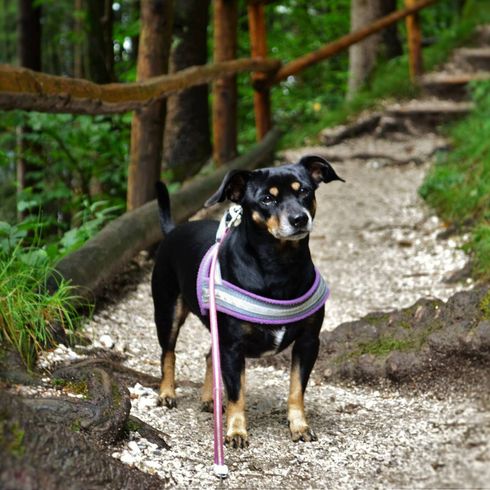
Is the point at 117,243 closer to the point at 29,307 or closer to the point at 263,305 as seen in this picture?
the point at 29,307

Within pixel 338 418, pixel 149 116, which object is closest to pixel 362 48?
pixel 149 116

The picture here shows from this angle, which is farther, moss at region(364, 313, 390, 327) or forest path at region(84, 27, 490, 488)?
moss at region(364, 313, 390, 327)

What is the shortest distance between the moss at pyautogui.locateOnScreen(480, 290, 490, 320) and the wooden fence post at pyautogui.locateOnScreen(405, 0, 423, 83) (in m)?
9.28

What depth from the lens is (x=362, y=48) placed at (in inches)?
566

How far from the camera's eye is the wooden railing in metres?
4.43

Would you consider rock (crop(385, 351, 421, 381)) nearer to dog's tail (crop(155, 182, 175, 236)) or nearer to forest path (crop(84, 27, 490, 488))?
forest path (crop(84, 27, 490, 488))

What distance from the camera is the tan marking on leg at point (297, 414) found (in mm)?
3596

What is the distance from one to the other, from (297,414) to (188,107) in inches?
283

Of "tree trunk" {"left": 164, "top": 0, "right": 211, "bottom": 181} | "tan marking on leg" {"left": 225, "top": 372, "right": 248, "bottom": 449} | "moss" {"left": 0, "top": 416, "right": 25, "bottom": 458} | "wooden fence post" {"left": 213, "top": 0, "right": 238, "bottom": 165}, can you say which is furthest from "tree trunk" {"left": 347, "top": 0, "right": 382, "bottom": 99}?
"moss" {"left": 0, "top": 416, "right": 25, "bottom": 458}

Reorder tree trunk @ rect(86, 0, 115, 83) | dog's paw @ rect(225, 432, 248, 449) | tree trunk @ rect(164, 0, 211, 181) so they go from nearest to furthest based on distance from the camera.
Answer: dog's paw @ rect(225, 432, 248, 449) → tree trunk @ rect(164, 0, 211, 181) → tree trunk @ rect(86, 0, 115, 83)

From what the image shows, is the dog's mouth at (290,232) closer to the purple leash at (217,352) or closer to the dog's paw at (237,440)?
the purple leash at (217,352)

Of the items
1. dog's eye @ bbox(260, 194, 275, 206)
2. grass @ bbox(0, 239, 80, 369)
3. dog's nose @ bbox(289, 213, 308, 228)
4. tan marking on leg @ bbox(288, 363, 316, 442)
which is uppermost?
dog's eye @ bbox(260, 194, 275, 206)

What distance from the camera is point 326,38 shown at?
65.6 feet

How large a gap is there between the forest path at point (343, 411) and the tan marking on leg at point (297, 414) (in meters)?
0.05
